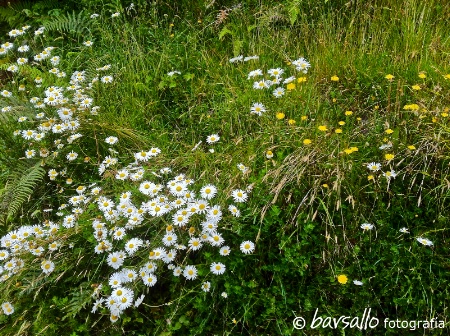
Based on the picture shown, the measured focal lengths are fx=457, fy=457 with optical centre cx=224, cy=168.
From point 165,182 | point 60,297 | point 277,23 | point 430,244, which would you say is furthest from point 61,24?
point 430,244

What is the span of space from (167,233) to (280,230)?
1.74ft

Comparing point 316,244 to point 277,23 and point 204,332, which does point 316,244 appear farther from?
point 277,23

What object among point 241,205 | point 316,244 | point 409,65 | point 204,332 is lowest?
point 204,332

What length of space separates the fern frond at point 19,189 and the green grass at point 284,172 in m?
0.02

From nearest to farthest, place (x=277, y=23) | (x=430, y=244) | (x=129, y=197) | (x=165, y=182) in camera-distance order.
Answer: (x=430, y=244) → (x=129, y=197) → (x=165, y=182) → (x=277, y=23)

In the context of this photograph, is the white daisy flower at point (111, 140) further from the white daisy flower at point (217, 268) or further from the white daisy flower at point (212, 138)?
the white daisy flower at point (217, 268)

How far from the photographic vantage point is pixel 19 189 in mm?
2531

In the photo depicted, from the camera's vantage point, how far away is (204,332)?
6.75 feet

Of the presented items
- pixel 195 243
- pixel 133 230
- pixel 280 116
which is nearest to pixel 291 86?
pixel 280 116

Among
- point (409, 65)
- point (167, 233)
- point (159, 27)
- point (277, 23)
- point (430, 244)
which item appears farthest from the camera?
point (159, 27)

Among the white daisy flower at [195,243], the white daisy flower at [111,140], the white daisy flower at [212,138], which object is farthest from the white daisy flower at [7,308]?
the white daisy flower at [212,138]

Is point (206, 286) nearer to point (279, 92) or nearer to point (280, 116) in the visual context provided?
point (280, 116)

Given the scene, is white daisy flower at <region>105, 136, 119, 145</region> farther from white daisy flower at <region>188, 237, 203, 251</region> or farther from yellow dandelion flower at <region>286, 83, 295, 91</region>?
yellow dandelion flower at <region>286, 83, 295, 91</region>

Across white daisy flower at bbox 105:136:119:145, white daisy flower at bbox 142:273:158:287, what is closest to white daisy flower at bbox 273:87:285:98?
white daisy flower at bbox 105:136:119:145
